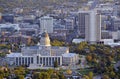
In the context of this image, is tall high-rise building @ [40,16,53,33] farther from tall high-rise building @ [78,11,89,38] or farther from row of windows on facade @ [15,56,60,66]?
row of windows on facade @ [15,56,60,66]

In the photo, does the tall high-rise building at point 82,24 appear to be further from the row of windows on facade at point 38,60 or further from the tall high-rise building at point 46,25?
the row of windows on facade at point 38,60

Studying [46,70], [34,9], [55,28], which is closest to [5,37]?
[55,28]

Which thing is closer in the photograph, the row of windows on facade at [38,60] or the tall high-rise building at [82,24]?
the row of windows on facade at [38,60]

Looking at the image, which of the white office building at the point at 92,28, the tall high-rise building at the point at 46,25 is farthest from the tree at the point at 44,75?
the tall high-rise building at the point at 46,25

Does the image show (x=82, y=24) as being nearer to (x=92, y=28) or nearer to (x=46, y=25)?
(x=92, y=28)

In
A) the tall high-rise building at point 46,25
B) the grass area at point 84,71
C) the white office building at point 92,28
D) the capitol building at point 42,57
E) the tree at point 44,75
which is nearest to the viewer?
the tree at point 44,75

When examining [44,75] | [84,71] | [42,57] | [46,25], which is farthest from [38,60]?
[46,25]

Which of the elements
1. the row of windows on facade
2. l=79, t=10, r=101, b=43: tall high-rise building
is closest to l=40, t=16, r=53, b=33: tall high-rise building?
l=79, t=10, r=101, b=43: tall high-rise building

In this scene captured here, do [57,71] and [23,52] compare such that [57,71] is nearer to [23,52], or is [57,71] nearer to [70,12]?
[23,52]

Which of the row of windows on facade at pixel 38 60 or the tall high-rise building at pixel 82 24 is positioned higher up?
the tall high-rise building at pixel 82 24
